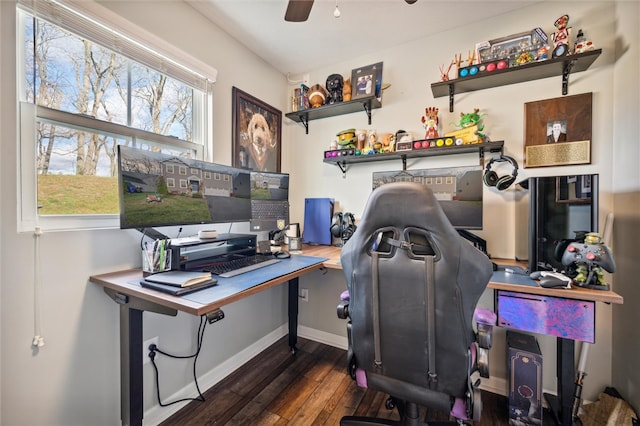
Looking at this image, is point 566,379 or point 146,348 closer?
point 566,379

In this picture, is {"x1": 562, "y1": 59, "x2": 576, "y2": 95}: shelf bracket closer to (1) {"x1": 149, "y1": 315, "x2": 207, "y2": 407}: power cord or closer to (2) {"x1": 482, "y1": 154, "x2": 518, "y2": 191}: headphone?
(2) {"x1": 482, "y1": 154, "x2": 518, "y2": 191}: headphone

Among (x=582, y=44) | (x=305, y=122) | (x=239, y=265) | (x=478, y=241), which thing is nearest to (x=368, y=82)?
(x=305, y=122)

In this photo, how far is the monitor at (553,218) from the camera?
1349mm

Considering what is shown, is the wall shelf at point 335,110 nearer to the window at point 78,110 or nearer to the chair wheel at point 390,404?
the window at point 78,110

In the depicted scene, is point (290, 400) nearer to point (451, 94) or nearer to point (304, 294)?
point (304, 294)

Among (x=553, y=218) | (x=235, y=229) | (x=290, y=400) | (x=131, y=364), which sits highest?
(x=553, y=218)

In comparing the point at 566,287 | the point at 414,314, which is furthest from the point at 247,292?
the point at 566,287

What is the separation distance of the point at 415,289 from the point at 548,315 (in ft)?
2.75

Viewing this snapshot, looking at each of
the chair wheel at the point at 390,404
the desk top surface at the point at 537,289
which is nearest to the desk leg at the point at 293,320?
the chair wheel at the point at 390,404

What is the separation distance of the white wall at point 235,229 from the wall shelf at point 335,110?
0.26 ft

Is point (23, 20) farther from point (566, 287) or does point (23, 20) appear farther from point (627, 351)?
point (627, 351)

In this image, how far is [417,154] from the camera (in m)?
1.99

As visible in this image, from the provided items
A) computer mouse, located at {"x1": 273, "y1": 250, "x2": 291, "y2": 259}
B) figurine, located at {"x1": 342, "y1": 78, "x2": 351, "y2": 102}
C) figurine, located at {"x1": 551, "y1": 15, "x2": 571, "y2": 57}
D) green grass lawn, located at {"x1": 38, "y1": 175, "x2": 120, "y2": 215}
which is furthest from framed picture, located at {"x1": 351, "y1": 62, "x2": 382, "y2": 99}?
green grass lawn, located at {"x1": 38, "y1": 175, "x2": 120, "y2": 215}

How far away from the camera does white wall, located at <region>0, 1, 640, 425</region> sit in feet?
3.49
